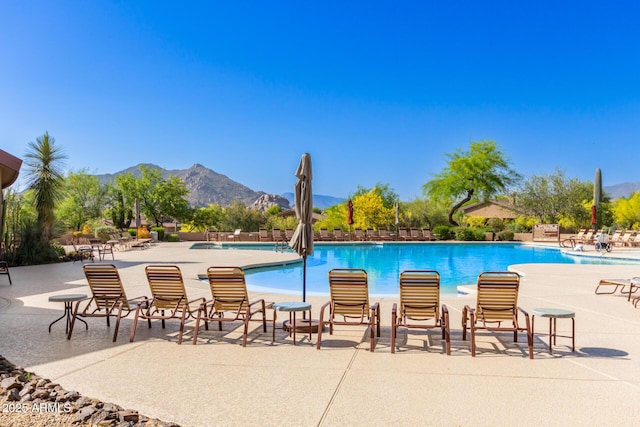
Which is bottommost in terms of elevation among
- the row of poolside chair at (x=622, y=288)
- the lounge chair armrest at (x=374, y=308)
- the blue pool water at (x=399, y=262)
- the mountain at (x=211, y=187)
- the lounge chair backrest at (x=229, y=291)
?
the blue pool water at (x=399, y=262)

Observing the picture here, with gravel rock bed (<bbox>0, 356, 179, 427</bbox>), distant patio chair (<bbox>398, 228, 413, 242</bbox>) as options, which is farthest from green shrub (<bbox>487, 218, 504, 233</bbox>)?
gravel rock bed (<bbox>0, 356, 179, 427</bbox>)

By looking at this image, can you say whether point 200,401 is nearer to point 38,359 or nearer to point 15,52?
point 38,359

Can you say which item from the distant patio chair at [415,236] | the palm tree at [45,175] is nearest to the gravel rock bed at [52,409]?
the palm tree at [45,175]

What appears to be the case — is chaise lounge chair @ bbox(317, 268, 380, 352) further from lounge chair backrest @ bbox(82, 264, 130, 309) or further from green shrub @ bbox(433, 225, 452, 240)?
green shrub @ bbox(433, 225, 452, 240)

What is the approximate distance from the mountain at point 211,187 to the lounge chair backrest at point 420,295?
139003 millimetres

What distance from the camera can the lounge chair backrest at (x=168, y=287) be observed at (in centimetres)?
585

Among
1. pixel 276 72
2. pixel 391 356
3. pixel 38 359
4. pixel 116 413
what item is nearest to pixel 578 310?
pixel 391 356

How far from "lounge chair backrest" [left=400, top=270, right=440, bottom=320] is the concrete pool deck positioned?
1.31 feet

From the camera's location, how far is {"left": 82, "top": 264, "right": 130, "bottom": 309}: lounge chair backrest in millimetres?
6004

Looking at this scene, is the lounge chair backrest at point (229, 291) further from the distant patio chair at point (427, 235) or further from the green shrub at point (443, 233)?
the green shrub at point (443, 233)

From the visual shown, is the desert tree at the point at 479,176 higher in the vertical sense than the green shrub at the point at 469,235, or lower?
higher

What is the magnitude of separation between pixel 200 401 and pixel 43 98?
2382 centimetres

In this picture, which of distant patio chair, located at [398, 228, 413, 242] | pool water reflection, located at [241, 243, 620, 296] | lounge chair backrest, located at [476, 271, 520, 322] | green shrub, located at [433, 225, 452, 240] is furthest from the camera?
green shrub, located at [433, 225, 452, 240]

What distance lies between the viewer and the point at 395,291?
11.9 m
